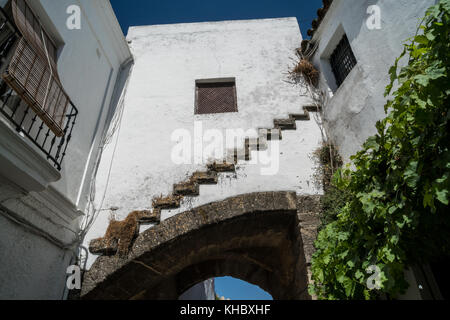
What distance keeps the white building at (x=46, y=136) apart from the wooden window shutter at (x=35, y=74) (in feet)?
0.04

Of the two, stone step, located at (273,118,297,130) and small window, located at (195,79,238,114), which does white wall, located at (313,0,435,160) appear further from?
small window, located at (195,79,238,114)

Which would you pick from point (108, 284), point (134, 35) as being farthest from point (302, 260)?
point (134, 35)

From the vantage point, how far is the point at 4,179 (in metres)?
2.93

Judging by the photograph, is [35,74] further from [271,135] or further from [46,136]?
[271,135]

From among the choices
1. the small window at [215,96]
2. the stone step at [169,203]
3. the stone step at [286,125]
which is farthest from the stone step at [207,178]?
the small window at [215,96]

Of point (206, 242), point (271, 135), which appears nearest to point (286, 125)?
point (271, 135)

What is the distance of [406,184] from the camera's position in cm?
213

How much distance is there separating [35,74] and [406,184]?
396 cm

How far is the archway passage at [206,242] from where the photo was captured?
383 cm

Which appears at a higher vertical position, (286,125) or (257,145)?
(286,125)

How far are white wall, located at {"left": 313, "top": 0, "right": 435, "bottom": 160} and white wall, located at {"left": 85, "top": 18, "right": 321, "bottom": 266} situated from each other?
0.58 metres

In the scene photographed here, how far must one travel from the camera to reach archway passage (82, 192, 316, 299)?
12.6 feet

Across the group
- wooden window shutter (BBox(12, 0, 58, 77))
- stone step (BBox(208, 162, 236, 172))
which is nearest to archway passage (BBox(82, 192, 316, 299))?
stone step (BBox(208, 162, 236, 172))

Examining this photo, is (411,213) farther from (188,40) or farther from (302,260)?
(188,40)
